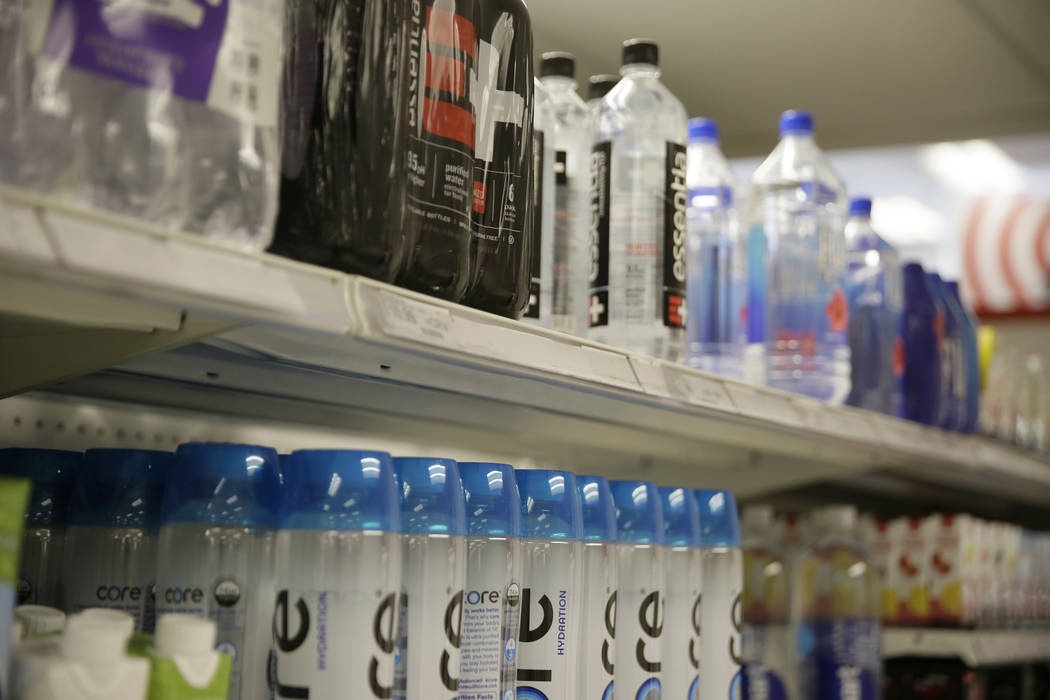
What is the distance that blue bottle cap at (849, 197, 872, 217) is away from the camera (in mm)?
2504

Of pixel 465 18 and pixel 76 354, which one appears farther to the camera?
pixel 465 18

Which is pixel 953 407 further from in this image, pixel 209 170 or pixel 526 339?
pixel 209 170

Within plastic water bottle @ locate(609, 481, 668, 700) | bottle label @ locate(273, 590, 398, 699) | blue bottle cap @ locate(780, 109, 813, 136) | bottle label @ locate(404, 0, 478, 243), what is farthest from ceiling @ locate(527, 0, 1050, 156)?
bottle label @ locate(273, 590, 398, 699)

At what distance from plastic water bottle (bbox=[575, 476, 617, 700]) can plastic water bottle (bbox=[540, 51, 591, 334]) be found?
32 centimetres

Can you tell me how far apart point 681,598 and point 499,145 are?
65 cm

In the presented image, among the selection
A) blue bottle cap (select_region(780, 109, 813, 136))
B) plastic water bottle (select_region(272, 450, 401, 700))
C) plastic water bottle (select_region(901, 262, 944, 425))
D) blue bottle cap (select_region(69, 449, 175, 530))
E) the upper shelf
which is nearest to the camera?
the upper shelf

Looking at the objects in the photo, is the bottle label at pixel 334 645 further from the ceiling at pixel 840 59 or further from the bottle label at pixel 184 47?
the ceiling at pixel 840 59

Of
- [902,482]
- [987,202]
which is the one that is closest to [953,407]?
[902,482]

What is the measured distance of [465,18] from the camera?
1.20 metres

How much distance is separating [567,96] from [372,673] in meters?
0.98

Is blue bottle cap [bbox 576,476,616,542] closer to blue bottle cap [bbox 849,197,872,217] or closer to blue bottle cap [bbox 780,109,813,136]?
blue bottle cap [bbox 780,109,813,136]

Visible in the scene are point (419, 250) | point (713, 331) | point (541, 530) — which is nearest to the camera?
point (419, 250)

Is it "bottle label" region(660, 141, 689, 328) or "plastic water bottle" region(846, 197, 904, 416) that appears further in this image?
"plastic water bottle" region(846, 197, 904, 416)

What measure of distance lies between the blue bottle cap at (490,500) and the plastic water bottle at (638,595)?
27cm
